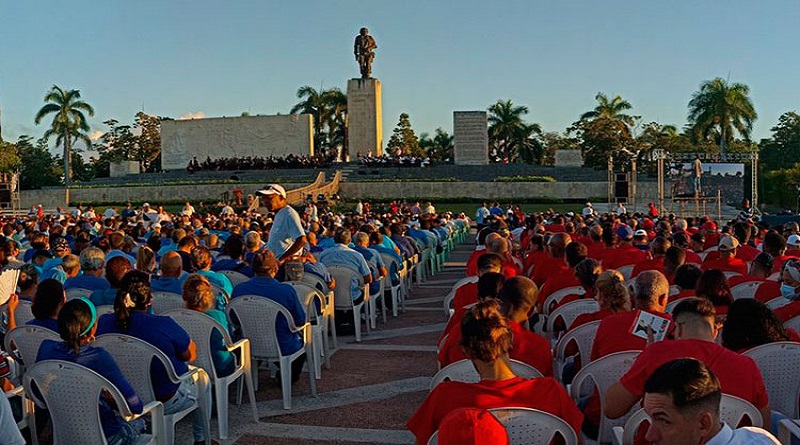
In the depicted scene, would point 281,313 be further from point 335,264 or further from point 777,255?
point 777,255

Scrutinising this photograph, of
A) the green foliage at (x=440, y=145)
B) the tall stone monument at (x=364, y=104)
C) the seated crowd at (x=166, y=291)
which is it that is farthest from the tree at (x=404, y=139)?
the seated crowd at (x=166, y=291)

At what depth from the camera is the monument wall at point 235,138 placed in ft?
175

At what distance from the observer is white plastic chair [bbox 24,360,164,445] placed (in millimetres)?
3701

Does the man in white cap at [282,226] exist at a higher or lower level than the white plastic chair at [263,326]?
higher

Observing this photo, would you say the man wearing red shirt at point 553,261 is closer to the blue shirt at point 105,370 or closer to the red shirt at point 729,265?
the red shirt at point 729,265

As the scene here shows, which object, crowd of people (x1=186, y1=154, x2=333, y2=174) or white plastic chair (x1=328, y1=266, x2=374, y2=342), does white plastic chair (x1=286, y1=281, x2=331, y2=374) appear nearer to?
white plastic chair (x1=328, y1=266, x2=374, y2=342)

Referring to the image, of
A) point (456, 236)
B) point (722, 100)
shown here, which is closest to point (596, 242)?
point (456, 236)

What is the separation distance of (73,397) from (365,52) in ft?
166

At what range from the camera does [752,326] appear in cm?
357

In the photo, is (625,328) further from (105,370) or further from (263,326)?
(263,326)

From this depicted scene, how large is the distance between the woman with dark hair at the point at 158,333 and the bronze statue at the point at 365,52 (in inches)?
1951

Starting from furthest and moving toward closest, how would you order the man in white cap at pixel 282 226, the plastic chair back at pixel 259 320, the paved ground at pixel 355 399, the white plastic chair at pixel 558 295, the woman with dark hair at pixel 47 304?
the man in white cap at pixel 282 226, the white plastic chair at pixel 558 295, the plastic chair back at pixel 259 320, the paved ground at pixel 355 399, the woman with dark hair at pixel 47 304

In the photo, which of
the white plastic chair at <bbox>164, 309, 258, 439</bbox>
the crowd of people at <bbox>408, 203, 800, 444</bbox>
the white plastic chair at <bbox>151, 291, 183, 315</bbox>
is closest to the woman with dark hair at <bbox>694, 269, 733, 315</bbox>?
the crowd of people at <bbox>408, 203, 800, 444</bbox>

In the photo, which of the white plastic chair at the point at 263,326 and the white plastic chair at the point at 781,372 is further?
the white plastic chair at the point at 263,326
